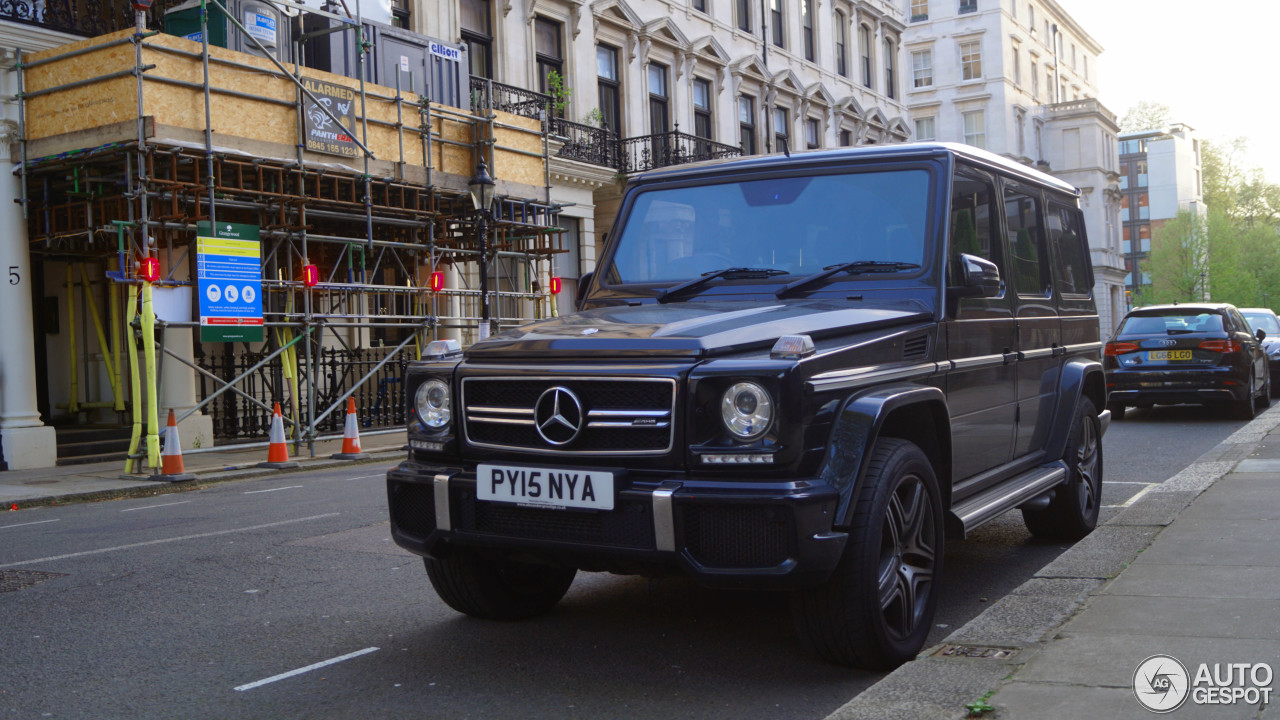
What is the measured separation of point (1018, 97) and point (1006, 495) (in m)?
64.5

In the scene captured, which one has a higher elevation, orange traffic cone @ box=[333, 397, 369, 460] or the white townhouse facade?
the white townhouse facade

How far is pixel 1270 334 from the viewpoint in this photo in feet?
69.0

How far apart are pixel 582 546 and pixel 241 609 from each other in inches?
101

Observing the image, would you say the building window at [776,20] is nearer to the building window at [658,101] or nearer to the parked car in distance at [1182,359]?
the building window at [658,101]

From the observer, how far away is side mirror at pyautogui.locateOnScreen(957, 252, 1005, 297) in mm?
5016

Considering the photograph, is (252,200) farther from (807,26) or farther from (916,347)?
(807,26)

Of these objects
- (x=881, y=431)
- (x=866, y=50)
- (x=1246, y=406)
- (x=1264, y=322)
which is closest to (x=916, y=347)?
(x=881, y=431)

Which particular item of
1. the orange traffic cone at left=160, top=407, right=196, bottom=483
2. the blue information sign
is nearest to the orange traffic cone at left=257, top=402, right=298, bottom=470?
the blue information sign

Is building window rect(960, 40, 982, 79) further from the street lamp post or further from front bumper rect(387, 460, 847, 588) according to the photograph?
front bumper rect(387, 460, 847, 588)

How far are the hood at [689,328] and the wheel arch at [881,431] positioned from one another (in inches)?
12.4

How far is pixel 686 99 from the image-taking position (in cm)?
3183

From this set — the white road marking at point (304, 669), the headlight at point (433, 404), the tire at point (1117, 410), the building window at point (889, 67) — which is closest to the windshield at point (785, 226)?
the headlight at point (433, 404)

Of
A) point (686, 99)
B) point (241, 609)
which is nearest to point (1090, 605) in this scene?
point (241, 609)

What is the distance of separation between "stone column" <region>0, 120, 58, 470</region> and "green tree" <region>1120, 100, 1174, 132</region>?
109 meters
